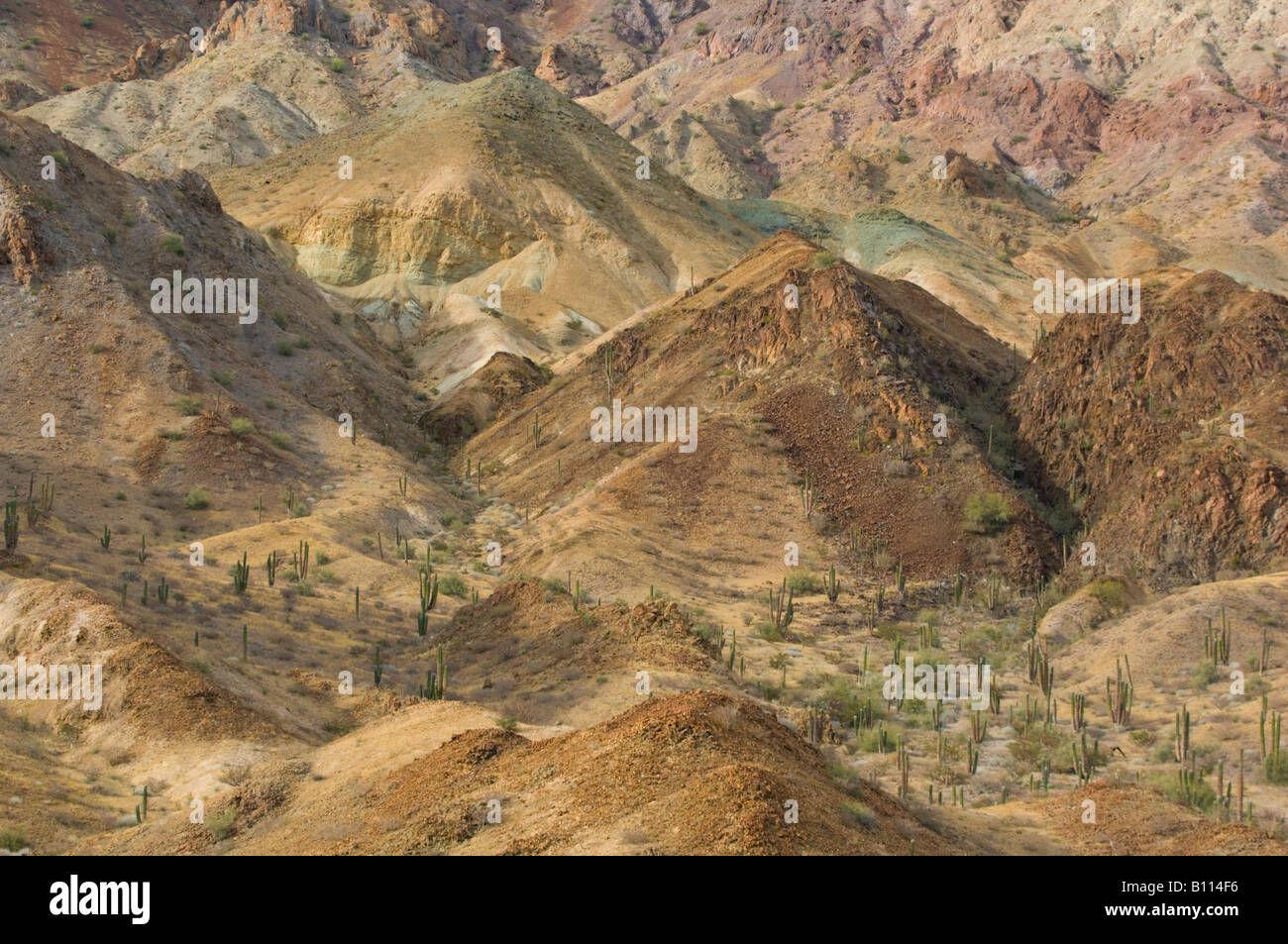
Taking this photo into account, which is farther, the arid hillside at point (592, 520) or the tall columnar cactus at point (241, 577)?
the tall columnar cactus at point (241, 577)

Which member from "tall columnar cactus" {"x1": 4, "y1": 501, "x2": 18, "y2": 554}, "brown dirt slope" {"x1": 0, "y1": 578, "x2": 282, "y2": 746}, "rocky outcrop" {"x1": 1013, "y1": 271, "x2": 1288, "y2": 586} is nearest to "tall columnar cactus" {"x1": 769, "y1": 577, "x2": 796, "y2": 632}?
"rocky outcrop" {"x1": 1013, "y1": 271, "x2": 1288, "y2": 586}

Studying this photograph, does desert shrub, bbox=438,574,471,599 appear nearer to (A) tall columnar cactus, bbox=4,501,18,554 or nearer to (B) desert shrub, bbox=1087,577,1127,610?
(A) tall columnar cactus, bbox=4,501,18,554

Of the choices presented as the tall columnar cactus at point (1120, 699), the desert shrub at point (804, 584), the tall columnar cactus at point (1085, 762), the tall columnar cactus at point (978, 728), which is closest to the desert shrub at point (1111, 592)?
the tall columnar cactus at point (1120, 699)

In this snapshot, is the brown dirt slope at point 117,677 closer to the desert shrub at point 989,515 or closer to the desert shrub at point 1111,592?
the desert shrub at point 1111,592

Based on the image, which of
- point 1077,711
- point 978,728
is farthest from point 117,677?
point 1077,711

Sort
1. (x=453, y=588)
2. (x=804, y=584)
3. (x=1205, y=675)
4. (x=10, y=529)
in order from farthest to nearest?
(x=804, y=584) → (x=453, y=588) → (x=10, y=529) → (x=1205, y=675)

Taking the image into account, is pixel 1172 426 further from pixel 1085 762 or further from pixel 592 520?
pixel 1085 762
